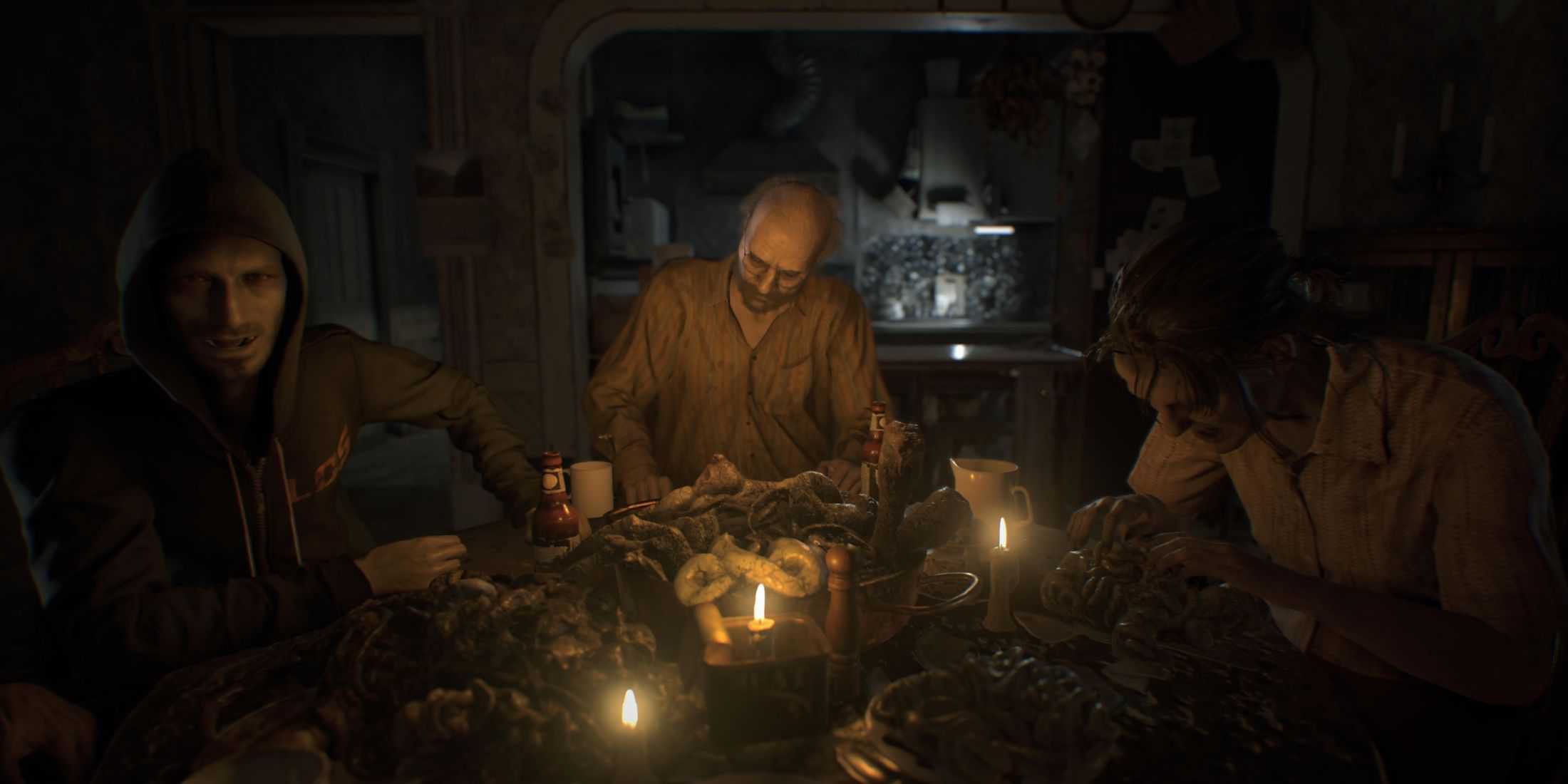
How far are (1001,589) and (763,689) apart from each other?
603mm

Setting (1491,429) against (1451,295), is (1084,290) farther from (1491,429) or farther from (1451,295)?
(1491,429)

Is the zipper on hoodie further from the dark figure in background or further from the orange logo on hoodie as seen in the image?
the dark figure in background

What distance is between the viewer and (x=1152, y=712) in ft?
4.20

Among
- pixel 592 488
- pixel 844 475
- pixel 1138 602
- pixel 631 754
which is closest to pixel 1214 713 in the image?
pixel 1138 602

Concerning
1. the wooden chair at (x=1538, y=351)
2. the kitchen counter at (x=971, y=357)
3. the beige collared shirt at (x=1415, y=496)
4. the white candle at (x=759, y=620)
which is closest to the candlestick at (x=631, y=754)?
the white candle at (x=759, y=620)

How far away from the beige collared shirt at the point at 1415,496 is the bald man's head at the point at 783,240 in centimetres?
134

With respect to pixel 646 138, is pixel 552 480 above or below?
below

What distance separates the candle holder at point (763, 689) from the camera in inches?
45.3

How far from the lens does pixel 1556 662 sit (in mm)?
1350

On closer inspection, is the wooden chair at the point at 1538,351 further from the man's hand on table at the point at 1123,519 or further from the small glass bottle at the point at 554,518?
the small glass bottle at the point at 554,518

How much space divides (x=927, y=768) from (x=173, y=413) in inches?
65.0

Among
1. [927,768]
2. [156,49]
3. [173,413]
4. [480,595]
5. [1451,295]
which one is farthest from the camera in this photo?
[156,49]

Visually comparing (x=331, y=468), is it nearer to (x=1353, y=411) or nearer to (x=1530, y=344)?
(x=1353, y=411)

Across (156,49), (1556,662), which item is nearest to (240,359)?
(1556,662)
